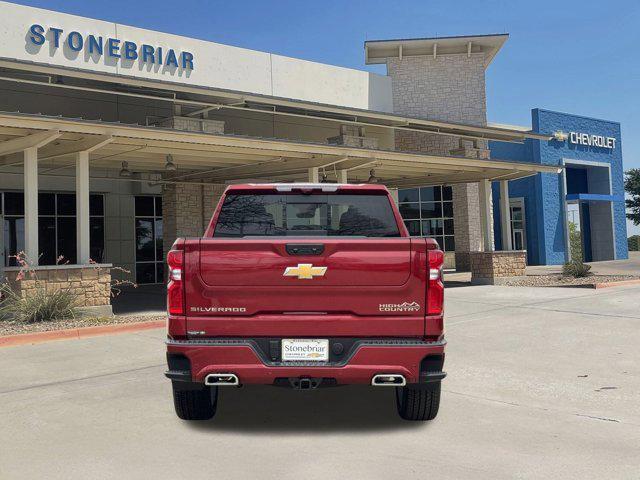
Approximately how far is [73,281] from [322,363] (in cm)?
930

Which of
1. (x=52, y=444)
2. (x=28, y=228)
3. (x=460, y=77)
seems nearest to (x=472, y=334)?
(x=52, y=444)

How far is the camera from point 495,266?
20.7 meters

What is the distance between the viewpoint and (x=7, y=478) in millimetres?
4062

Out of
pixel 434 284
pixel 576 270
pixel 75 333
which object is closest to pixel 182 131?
pixel 75 333

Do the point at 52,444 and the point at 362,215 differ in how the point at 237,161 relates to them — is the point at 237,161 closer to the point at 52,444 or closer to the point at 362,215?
the point at 362,215

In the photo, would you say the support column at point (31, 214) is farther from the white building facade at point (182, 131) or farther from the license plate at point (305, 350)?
the license plate at point (305, 350)

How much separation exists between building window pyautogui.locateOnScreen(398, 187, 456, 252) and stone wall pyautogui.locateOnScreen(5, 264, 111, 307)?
19.3 metres

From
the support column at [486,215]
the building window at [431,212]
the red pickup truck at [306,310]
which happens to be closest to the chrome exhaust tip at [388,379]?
the red pickup truck at [306,310]

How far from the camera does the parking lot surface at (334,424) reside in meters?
4.19

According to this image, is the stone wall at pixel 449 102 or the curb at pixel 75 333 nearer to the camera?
the curb at pixel 75 333

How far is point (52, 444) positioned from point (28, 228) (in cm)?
836

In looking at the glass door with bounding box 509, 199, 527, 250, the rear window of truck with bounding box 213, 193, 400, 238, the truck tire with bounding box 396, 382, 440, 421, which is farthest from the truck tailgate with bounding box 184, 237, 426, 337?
the glass door with bounding box 509, 199, 527, 250

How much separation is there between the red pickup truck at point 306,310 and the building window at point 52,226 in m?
16.2

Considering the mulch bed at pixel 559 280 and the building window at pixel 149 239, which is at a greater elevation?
the building window at pixel 149 239
